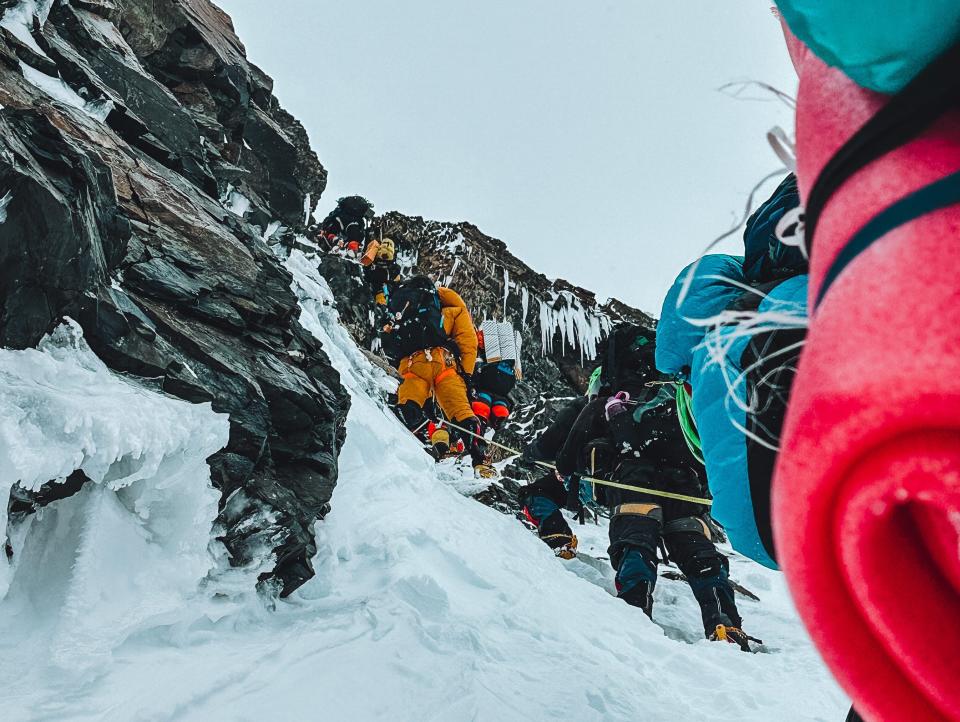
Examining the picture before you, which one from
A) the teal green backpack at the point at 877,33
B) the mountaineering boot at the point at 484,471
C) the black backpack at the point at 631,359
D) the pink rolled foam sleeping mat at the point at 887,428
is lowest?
the mountaineering boot at the point at 484,471

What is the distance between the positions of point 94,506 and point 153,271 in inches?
57.8

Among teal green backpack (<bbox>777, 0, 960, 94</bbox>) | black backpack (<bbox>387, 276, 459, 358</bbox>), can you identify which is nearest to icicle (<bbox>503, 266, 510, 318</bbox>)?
black backpack (<bbox>387, 276, 459, 358</bbox>)

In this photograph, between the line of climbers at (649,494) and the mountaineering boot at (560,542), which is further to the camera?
the mountaineering boot at (560,542)

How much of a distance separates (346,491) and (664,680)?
221 centimetres

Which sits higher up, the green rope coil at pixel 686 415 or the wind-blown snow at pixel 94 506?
the green rope coil at pixel 686 415

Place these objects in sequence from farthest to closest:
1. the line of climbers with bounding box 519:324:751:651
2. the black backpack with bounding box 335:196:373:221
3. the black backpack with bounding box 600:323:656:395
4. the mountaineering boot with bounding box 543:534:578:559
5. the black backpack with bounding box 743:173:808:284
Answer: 1. the black backpack with bounding box 335:196:373:221
2. the mountaineering boot with bounding box 543:534:578:559
3. the black backpack with bounding box 600:323:656:395
4. the line of climbers with bounding box 519:324:751:651
5. the black backpack with bounding box 743:173:808:284

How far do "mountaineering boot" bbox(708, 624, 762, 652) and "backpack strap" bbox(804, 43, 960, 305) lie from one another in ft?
11.1

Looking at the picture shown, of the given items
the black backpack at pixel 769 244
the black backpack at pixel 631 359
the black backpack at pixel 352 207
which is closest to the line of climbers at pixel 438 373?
the black backpack at pixel 631 359

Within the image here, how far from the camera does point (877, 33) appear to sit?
1.72 feet

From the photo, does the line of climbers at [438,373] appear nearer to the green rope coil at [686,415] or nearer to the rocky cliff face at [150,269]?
the rocky cliff face at [150,269]

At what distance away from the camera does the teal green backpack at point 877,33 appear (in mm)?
499

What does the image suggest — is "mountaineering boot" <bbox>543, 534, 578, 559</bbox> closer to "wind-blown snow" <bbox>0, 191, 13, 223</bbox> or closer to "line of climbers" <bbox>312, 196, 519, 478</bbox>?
"line of climbers" <bbox>312, 196, 519, 478</bbox>

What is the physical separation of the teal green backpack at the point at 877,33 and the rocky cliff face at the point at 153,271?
211 cm

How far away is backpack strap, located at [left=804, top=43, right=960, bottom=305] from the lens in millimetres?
476
